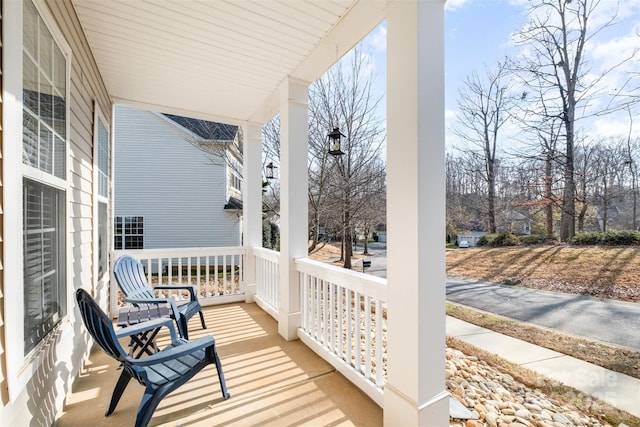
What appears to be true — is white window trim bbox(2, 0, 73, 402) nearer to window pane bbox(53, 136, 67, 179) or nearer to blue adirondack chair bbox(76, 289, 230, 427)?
blue adirondack chair bbox(76, 289, 230, 427)

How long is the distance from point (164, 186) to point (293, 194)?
8.12 m

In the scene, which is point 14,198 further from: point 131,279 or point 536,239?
point 536,239

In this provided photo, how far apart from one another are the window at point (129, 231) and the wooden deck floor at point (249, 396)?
7.58 metres

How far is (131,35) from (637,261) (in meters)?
4.93

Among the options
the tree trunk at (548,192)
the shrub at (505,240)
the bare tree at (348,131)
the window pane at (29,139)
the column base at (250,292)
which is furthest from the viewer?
the bare tree at (348,131)

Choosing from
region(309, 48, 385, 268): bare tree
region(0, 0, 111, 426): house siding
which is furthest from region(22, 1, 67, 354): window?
region(309, 48, 385, 268): bare tree

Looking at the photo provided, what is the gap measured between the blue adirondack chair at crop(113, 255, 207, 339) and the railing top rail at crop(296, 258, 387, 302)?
1312 mm

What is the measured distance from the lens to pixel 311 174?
20.3ft

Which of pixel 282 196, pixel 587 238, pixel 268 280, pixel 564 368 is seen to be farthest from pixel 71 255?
pixel 587 238

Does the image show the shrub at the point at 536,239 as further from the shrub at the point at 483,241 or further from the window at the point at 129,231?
the window at the point at 129,231

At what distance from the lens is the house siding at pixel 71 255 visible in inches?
52.2

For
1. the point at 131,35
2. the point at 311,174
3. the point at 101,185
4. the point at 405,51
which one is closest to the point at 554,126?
the point at 405,51

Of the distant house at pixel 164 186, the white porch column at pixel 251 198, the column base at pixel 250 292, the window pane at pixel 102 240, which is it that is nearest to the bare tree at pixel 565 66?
the white porch column at pixel 251 198

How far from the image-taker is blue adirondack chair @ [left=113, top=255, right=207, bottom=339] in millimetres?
2822
